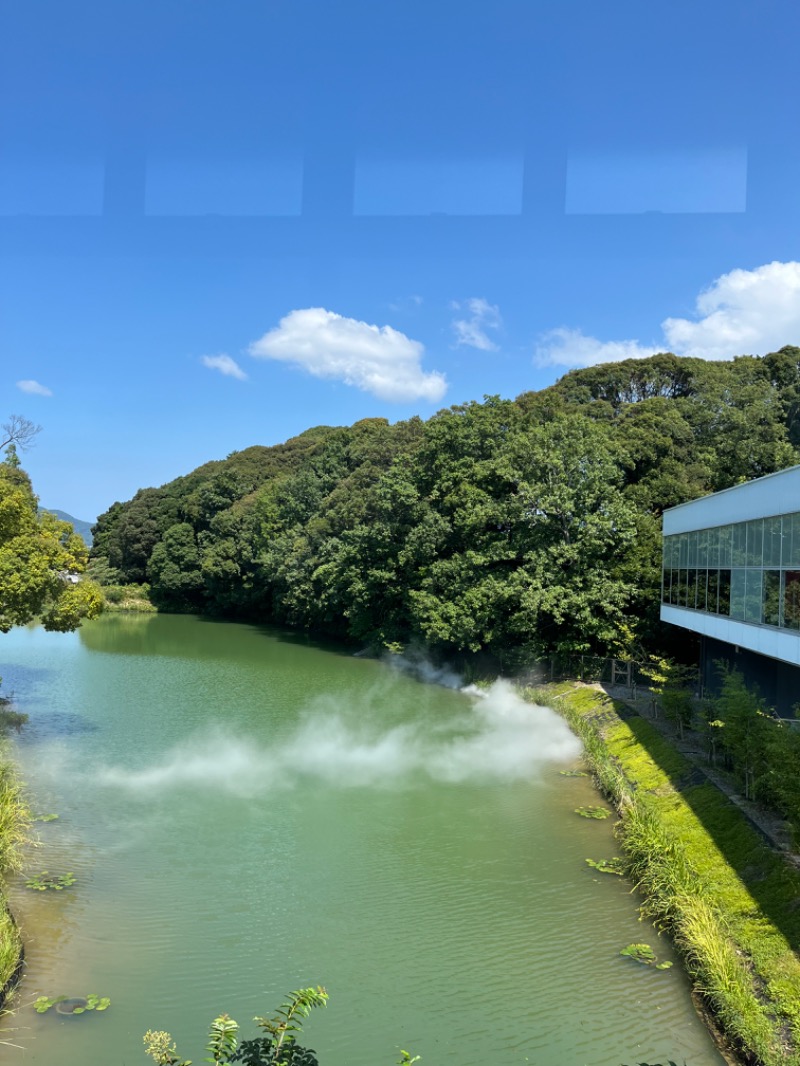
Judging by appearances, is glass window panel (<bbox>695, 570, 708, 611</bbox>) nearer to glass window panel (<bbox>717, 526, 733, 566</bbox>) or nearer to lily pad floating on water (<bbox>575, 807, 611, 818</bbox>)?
glass window panel (<bbox>717, 526, 733, 566</bbox>)

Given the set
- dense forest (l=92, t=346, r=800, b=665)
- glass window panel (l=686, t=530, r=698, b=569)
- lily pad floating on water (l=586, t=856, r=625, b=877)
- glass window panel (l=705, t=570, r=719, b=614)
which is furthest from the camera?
dense forest (l=92, t=346, r=800, b=665)

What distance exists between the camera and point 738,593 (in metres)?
17.9

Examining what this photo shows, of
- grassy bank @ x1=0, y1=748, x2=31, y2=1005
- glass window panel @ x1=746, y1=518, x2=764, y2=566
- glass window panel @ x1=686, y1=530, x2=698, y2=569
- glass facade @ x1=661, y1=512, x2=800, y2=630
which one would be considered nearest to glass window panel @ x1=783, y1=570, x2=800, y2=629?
glass facade @ x1=661, y1=512, x2=800, y2=630

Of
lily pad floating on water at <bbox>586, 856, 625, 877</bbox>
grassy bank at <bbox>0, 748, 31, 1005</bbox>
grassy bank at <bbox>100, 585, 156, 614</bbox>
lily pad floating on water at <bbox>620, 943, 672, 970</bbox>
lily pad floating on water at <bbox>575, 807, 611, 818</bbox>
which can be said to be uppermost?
grassy bank at <bbox>100, 585, 156, 614</bbox>

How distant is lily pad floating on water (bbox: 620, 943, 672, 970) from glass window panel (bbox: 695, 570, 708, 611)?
11.4 meters

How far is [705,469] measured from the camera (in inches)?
1298

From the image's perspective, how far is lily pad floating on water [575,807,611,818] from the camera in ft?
51.6

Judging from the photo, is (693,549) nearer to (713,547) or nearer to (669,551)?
(713,547)

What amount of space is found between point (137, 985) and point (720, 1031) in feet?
21.5

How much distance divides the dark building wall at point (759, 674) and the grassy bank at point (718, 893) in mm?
3097

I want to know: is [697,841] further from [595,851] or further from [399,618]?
[399,618]

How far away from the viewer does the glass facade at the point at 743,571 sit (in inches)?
588

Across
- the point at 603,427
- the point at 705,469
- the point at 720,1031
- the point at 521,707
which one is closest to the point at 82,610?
the point at 521,707

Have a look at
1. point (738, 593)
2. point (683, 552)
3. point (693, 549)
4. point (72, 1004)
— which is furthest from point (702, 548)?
point (72, 1004)
